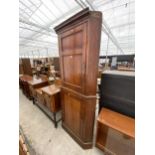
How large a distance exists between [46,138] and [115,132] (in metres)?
1.28

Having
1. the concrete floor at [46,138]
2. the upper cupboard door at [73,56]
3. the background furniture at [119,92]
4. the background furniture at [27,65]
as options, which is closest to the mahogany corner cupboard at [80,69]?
the upper cupboard door at [73,56]

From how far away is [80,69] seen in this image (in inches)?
51.1

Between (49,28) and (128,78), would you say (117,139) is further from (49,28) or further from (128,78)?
(49,28)

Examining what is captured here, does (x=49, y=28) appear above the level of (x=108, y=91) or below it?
above

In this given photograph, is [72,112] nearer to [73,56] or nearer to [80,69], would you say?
[80,69]

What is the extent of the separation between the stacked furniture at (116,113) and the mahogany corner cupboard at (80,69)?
0.22m

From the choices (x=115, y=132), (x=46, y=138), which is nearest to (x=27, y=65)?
(x=46, y=138)

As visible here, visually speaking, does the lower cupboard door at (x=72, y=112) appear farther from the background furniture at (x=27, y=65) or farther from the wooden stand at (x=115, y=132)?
the background furniture at (x=27, y=65)

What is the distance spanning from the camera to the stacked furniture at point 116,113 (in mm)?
1174

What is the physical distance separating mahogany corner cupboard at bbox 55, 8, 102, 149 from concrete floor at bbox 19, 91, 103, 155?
0.40 feet
